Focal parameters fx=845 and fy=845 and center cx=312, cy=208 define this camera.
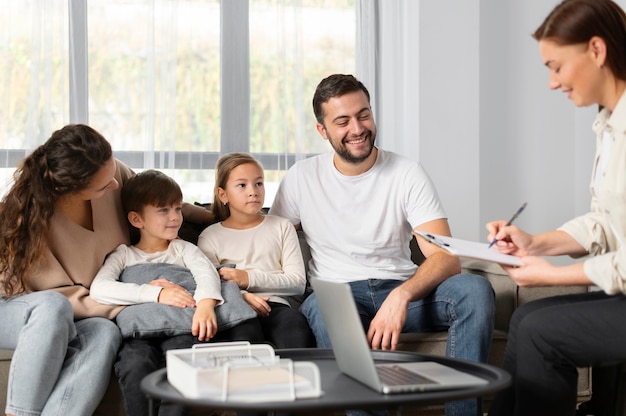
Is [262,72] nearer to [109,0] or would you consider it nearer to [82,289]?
[109,0]

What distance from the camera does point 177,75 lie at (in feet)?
12.7

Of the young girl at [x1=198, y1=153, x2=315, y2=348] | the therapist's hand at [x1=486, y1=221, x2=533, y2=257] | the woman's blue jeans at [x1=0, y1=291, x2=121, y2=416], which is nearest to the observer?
the therapist's hand at [x1=486, y1=221, x2=533, y2=257]

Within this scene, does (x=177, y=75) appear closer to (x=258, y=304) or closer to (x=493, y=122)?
(x=493, y=122)

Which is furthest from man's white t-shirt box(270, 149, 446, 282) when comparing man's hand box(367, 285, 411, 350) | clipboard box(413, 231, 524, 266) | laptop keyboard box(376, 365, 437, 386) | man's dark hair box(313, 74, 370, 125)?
laptop keyboard box(376, 365, 437, 386)

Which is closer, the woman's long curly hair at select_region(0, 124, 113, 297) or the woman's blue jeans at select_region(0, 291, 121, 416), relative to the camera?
the woman's blue jeans at select_region(0, 291, 121, 416)

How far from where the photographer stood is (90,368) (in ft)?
7.01

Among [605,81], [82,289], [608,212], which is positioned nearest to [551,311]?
[608,212]

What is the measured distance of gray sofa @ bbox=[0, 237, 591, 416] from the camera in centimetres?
222

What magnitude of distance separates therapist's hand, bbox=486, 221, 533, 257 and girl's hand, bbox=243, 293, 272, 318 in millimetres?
767

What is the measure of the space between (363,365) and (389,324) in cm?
77

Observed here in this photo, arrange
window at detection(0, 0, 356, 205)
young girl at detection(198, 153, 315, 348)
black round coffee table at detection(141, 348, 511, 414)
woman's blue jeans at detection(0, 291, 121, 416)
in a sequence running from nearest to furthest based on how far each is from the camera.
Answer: black round coffee table at detection(141, 348, 511, 414) → woman's blue jeans at detection(0, 291, 121, 416) → young girl at detection(198, 153, 315, 348) → window at detection(0, 0, 356, 205)

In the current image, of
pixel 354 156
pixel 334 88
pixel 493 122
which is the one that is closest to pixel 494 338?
pixel 354 156

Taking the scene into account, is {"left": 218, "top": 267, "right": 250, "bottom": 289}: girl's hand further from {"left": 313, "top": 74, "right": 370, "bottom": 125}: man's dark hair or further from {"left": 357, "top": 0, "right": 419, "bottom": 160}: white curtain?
{"left": 357, "top": 0, "right": 419, "bottom": 160}: white curtain

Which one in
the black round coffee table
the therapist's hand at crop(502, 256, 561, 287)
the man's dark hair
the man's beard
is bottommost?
the black round coffee table
